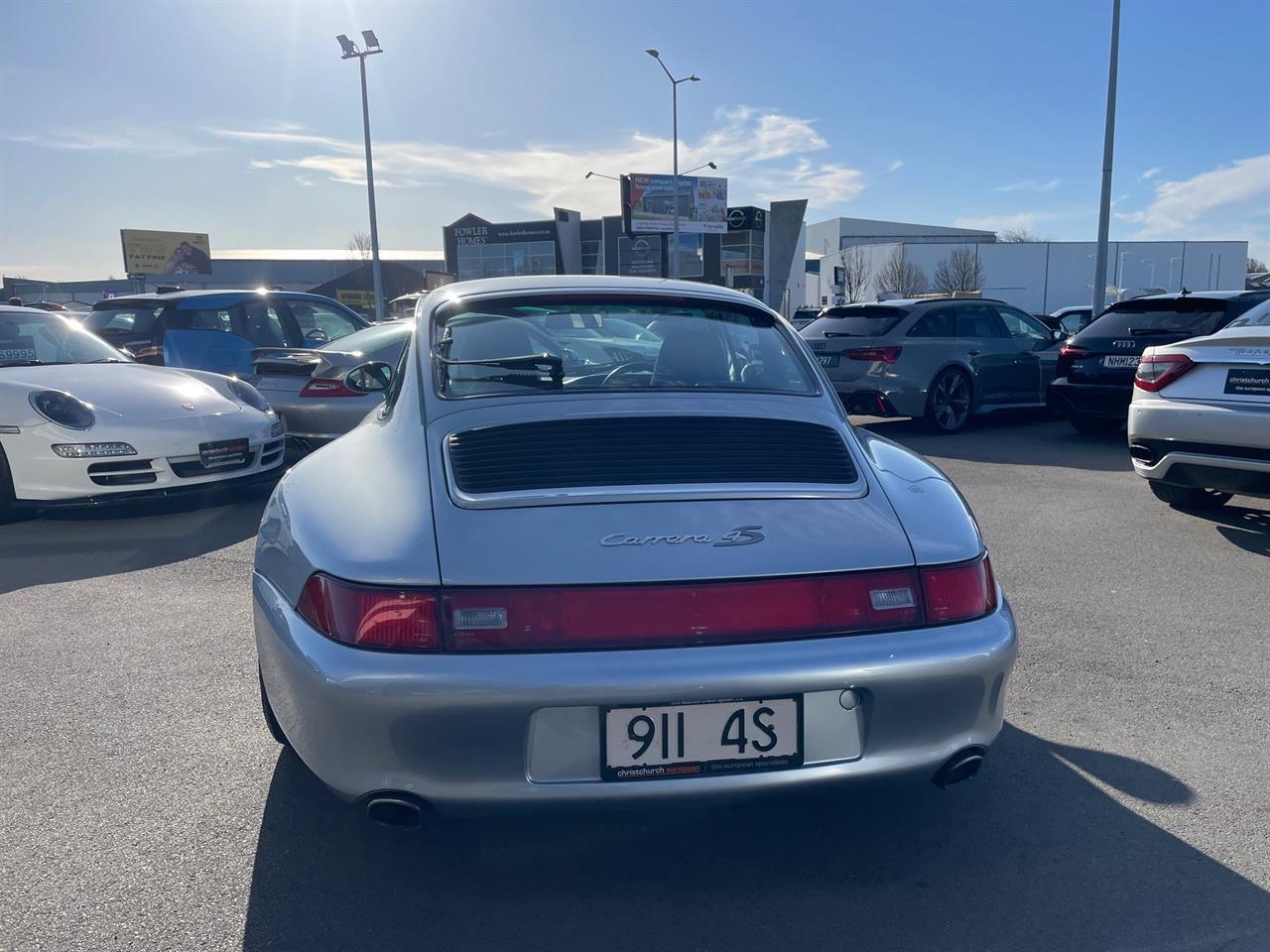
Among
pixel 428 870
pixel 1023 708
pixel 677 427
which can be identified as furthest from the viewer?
pixel 1023 708

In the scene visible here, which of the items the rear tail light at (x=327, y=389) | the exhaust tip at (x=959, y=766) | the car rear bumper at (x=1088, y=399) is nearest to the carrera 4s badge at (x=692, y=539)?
the exhaust tip at (x=959, y=766)

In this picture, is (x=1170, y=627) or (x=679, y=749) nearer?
(x=679, y=749)

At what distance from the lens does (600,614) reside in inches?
80.8

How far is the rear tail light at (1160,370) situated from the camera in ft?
18.9

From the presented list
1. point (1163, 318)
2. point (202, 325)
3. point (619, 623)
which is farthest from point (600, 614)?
point (1163, 318)

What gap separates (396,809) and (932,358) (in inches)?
370

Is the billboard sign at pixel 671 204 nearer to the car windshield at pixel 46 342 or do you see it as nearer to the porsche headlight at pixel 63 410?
the car windshield at pixel 46 342

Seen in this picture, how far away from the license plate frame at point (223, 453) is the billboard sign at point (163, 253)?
80.0 m

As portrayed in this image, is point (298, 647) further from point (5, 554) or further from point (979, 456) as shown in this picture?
point (979, 456)

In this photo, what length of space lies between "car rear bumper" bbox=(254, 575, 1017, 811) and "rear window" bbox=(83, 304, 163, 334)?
819 cm

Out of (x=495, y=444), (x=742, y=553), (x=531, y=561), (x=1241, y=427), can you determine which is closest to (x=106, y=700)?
(x=495, y=444)

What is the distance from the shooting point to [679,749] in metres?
2.08

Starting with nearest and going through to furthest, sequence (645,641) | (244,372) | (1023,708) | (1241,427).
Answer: (645,641) → (1023,708) → (1241,427) → (244,372)

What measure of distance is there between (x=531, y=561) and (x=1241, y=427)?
4.81 meters
